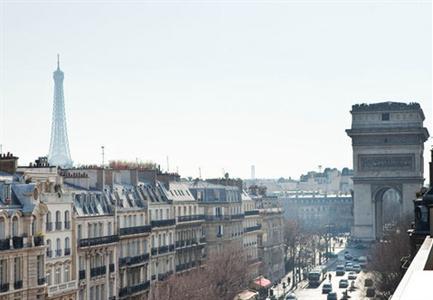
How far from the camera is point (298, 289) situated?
10544 centimetres

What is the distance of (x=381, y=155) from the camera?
447 feet

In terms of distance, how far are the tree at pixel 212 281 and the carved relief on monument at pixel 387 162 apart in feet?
170

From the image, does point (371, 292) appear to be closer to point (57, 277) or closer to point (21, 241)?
point (57, 277)

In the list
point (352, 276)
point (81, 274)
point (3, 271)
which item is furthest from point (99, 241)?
point (352, 276)

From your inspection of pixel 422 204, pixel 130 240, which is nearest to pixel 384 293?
pixel 130 240

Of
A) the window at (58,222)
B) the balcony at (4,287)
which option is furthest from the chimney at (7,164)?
the balcony at (4,287)

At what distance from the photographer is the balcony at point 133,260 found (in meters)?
63.1

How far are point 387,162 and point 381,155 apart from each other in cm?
133

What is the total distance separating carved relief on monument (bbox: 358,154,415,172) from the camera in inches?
5340

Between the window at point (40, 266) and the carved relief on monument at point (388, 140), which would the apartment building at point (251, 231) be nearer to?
the carved relief on monument at point (388, 140)

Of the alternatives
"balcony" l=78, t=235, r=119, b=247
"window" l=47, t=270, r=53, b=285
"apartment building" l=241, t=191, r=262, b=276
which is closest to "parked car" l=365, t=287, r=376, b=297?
"apartment building" l=241, t=191, r=262, b=276

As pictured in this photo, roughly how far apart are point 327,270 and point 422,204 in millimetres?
84107

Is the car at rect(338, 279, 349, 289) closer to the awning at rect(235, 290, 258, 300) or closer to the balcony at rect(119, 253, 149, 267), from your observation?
the awning at rect(235, 290, 258, 300)

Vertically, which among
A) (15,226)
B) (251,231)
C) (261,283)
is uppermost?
(15,226)
